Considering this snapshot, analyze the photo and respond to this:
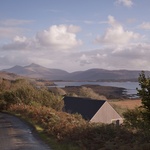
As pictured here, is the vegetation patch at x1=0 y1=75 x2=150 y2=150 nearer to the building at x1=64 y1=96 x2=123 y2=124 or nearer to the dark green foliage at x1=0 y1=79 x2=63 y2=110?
the dark green foliage at x1=0 y1=79 x2=63 y2=110

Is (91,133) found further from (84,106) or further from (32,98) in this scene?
(84,106)

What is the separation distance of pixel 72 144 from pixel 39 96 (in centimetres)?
1994

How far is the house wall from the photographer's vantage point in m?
44.8

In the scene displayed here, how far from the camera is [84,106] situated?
4716 centimetres

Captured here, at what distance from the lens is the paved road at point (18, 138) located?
15713mm

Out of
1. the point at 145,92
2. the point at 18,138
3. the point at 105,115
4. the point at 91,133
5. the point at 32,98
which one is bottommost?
the point at 105,115

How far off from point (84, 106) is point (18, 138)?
29.4 metres

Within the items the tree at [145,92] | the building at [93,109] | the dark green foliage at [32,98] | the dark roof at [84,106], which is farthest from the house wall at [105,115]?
the tree at [145,92]

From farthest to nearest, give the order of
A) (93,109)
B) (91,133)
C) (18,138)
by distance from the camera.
Result: (93,109)
(18,138)
(91,133)

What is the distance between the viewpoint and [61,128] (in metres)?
18.2

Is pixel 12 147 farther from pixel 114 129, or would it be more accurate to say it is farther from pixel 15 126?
pixel 15 126

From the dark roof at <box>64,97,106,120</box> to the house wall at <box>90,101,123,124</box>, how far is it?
1.64 ft

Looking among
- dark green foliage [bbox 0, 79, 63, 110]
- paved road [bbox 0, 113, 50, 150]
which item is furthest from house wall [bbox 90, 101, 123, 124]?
paved road [bbox 0, 113, 50, 150]

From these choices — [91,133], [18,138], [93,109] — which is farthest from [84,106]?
[91,133]
